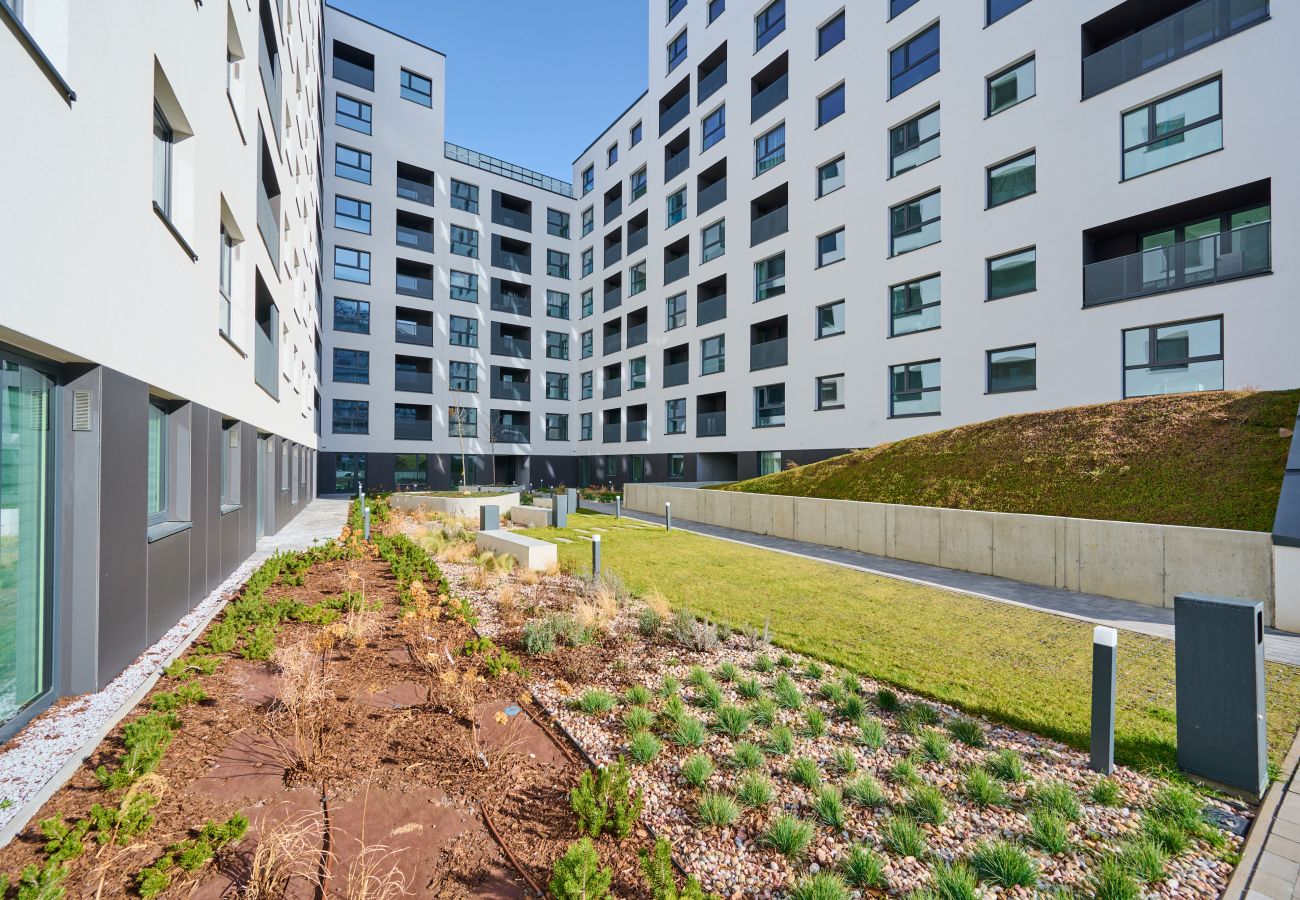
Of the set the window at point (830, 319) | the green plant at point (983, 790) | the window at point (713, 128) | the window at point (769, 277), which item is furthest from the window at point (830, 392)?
the green plant at point (983, 790)

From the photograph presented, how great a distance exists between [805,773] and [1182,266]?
1813cm

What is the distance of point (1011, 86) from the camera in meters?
18.0

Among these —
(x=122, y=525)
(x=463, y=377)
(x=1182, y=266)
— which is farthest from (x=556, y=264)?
(x=122, y=525)

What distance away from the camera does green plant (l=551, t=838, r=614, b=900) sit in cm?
273

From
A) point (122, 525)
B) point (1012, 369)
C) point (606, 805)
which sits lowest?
point (606, 805)

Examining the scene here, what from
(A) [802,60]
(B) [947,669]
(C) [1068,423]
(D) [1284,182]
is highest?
(A) [802,60]

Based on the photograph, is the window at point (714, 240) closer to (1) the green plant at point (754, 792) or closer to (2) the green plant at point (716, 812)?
(1) the green plant at point (754, 792)

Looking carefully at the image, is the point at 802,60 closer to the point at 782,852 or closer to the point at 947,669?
the point at 947,669

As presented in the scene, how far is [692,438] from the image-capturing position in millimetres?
30062

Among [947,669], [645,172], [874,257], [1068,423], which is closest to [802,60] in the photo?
[874,257]

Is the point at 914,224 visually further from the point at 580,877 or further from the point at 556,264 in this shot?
the point at 556,264

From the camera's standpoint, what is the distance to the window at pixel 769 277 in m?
25.5

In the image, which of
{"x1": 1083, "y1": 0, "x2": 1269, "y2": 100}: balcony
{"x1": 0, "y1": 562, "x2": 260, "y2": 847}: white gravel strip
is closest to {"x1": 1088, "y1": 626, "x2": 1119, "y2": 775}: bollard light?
{"x1": 0, "y1": 562, "x2": 260, "y2": 847}: white gravel strip

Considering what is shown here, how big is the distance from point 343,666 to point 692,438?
81.7ft
